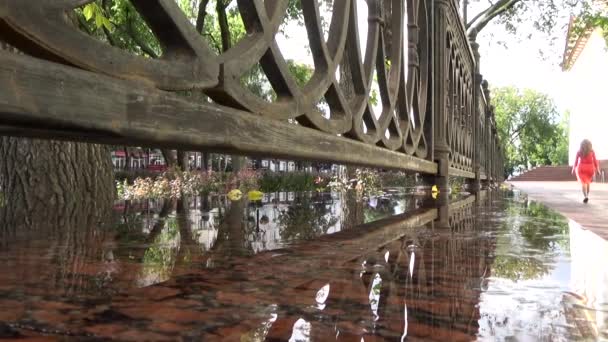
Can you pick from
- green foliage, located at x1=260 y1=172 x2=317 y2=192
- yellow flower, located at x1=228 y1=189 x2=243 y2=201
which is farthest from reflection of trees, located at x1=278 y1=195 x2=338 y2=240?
green foliage, located at x1=260 y1=172 x2=317 y2=192

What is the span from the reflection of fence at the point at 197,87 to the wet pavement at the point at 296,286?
0.84ft

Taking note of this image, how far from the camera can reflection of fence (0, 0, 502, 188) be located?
0.76 meters

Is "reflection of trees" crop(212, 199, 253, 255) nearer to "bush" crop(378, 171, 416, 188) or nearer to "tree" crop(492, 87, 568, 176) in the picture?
"bush" crop(378, 171, 416, 188)

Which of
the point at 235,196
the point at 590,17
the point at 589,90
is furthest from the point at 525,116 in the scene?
the point at 235,196

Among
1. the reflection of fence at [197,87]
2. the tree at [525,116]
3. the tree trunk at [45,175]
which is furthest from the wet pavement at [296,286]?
the tree at [525,116]

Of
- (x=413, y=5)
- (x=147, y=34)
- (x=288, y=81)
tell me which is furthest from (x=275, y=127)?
(x=147, y=34)

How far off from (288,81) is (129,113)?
72 centimetres

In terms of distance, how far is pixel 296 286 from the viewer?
1023 millimetres

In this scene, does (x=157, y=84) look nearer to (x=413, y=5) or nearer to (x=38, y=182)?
(x=413, y=5)

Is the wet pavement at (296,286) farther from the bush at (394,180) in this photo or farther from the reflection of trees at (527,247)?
the bush at (394,180)

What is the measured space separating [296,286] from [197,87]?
429 mm

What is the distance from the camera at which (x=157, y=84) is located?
1.02 m

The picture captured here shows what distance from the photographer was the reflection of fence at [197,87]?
760 millimetres

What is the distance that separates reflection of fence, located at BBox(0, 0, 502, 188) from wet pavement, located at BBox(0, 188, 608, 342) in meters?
0.26
